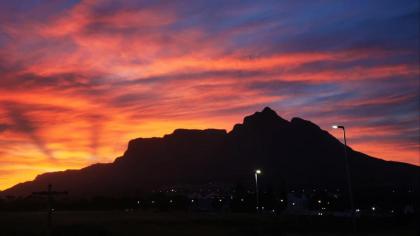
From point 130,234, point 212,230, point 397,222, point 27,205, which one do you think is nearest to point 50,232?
point 130,234

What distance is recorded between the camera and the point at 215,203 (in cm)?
14438

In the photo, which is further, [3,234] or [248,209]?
[248,209]

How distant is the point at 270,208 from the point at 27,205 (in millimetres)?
58729

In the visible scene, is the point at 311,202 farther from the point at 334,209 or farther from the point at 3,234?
the point at 3,234

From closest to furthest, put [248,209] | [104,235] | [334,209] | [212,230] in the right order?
[104,235] < [212,230] < [248,209] < [334,209]

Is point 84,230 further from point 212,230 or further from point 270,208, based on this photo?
point 270,208

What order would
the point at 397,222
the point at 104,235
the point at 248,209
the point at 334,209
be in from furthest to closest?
the point at 334,209, the point at 248,209, the point at 397,222, the point at 104,235

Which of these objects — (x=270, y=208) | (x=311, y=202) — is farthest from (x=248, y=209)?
(x=311, y=202)

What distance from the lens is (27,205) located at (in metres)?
128

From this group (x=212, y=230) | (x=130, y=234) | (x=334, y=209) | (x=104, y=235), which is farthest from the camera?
(x=334, y=209)

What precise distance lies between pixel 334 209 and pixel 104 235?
353 feet

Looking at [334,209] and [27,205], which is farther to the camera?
[334,209]

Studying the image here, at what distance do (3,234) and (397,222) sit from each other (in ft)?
145

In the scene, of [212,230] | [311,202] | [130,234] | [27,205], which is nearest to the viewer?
[130,234]
